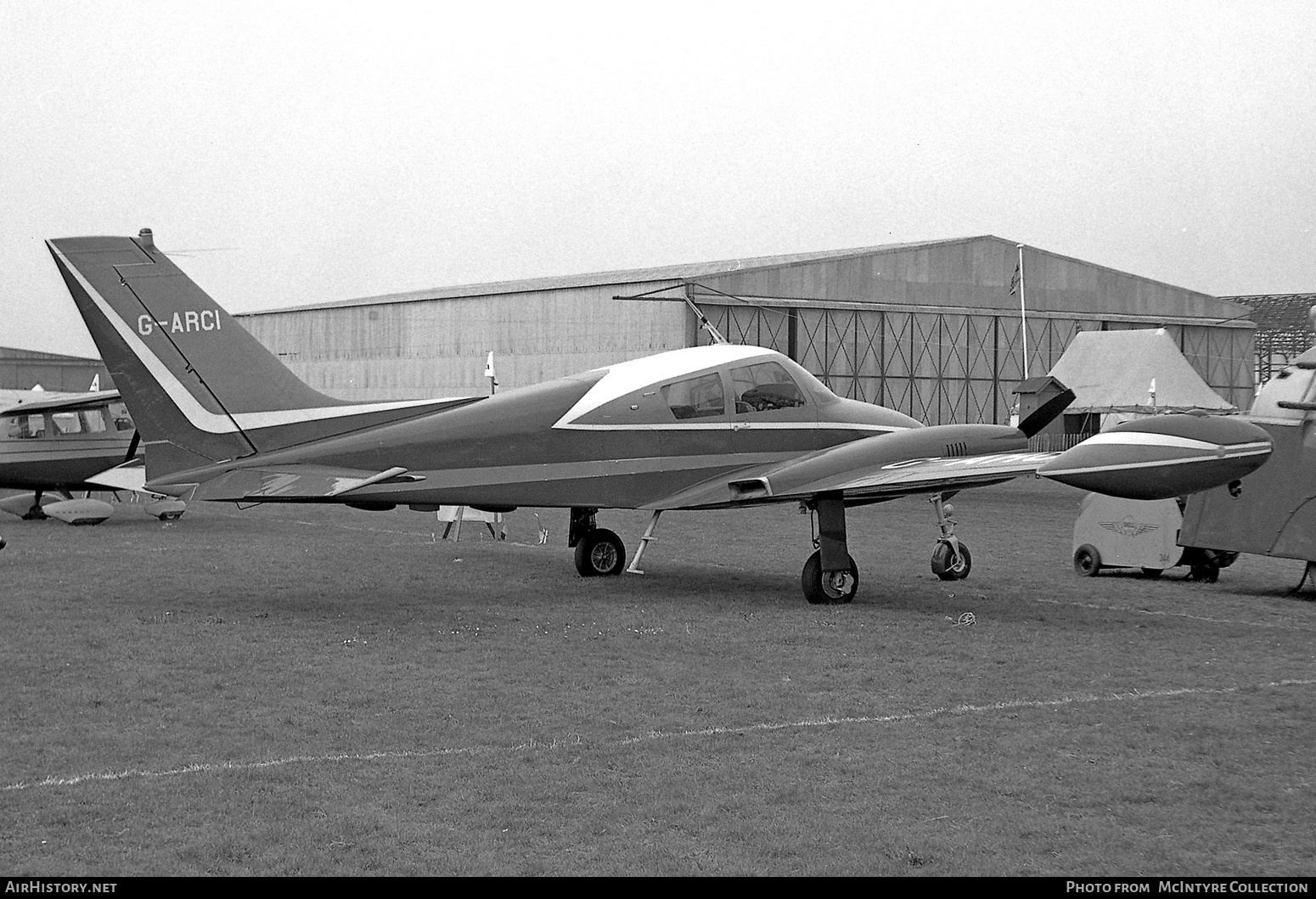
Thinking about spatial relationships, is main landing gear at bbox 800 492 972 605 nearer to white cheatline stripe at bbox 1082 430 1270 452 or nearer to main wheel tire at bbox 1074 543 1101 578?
white cheatline stripe at bbox 1082 430 1270 452

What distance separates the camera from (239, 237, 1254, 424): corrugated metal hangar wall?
4128 cm

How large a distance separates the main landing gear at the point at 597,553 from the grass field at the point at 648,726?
29cm

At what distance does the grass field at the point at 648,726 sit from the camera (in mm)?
5773

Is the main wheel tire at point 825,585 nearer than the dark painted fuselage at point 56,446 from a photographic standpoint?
Yes

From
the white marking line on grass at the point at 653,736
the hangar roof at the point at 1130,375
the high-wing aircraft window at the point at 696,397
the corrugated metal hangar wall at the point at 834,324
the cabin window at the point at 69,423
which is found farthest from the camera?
the corrugated metal hangar wall at the point at 834,324

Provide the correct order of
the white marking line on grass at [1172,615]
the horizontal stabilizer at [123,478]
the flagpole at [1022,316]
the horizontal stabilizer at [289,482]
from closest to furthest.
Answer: the horizontal stabilizer at [289,482]
the white marking line on grass at [1172,615]
the horizontal stabilizer at [123,478]
the flagpole at [1022,316]

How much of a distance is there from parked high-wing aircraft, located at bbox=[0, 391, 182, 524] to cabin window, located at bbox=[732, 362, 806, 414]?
13735 mm

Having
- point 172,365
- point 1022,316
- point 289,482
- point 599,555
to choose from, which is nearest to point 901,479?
point 599,555

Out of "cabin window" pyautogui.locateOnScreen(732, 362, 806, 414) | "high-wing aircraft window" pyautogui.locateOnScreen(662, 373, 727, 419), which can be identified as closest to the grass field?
"high-wing aircraft window" pyautogui.locateOnScreen(662, 373, 727, 419)

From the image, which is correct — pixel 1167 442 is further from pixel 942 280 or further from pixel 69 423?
pixel 942 280

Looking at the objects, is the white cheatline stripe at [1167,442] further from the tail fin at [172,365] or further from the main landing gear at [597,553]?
the tail fin at [172,365]

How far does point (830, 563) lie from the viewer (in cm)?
1345

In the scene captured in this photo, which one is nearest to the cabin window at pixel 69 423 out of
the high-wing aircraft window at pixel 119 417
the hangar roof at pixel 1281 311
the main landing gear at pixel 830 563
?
the high-wing aircraft window at pixel 119 417
